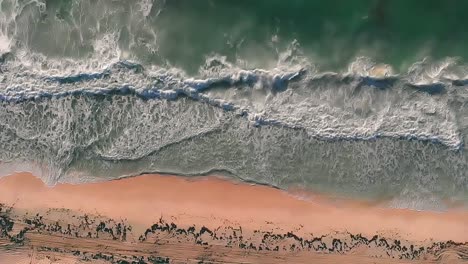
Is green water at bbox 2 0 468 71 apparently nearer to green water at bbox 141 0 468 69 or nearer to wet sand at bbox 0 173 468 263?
green water at bbox 141 0 468 69

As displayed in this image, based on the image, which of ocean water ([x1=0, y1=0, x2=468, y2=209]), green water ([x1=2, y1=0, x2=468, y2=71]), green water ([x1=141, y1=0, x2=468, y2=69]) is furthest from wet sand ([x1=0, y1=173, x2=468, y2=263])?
green water ([x1=141, y1=0, x2=468, y2=69])

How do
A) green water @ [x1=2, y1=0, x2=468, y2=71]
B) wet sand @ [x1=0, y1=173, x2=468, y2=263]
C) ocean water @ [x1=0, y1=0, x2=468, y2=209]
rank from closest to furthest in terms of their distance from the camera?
wet sand @ [x1=0, y1=173, x2=468, y2=263], ocean water @ [x1=0, y1=0, x2=468, y2=209], green water @ [x1=2, y1=0, x2=468, y2=71]

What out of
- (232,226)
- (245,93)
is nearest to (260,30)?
(245,93)

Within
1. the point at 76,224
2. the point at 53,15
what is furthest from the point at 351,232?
the point at 53,15

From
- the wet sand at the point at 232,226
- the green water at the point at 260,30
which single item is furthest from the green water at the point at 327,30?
the wet sand at the point at 232,226

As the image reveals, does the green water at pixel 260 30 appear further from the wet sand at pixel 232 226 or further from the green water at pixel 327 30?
the wet sand at pixel 232 226

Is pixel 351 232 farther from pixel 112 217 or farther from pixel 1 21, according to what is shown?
pixel 1 21
